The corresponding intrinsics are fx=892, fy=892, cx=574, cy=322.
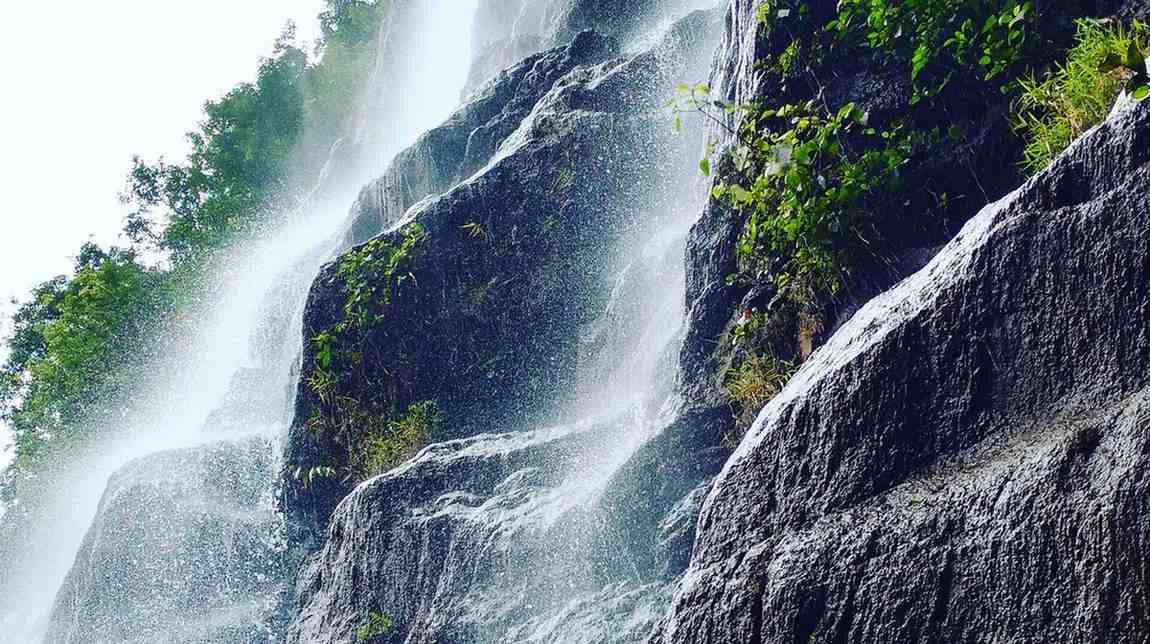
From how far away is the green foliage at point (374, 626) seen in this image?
768 cm

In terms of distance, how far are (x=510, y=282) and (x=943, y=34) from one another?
5.66 meters

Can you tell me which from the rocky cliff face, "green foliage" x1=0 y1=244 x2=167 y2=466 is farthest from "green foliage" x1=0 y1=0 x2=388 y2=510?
the rocky cliff face

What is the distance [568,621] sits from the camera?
21.0ft

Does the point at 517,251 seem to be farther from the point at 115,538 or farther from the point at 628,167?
the point at 115,538

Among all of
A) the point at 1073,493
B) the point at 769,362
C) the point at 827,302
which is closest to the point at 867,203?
the point at 827,302

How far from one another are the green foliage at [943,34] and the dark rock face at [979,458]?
7.47 ft

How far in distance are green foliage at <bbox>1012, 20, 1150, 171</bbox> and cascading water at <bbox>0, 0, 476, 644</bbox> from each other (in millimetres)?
9596

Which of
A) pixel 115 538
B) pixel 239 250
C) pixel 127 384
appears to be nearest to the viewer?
pixel 115 538

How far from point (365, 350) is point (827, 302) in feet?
19.8

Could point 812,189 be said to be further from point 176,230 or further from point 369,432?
point 176,230

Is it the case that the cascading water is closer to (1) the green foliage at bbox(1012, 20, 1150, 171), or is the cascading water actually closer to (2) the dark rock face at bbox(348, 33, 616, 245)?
(2) the dark rock face at bbox(348, 33, 616, 245)

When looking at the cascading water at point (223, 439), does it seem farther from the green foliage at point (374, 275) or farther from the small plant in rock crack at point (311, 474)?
the green foliage at point (374, 275)

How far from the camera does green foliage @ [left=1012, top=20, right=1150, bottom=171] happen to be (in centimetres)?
457

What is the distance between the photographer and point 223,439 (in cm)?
1504
